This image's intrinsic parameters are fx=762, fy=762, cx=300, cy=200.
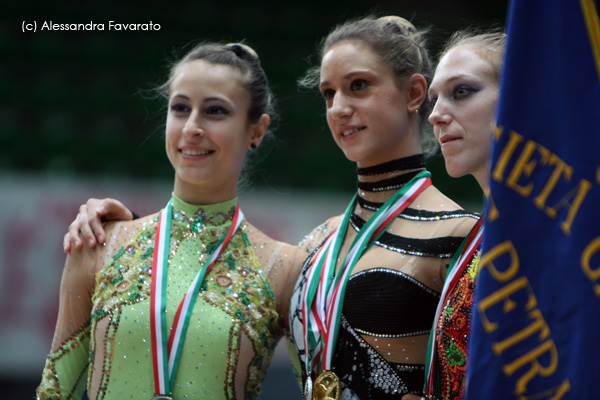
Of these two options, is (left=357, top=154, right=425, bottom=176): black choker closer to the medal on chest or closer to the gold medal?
the medal on chest

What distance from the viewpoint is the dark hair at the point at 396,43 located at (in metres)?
2.52

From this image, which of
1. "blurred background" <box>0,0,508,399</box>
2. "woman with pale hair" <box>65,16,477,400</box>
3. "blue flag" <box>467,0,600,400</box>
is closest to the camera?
"blue flag" <box>467,0,600,400</box>

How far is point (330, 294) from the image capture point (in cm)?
241

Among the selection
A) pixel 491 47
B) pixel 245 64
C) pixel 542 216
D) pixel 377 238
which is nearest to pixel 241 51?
pixel 245 64

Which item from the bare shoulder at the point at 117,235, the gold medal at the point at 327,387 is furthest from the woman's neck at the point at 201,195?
the gold medal at the point at 327,387

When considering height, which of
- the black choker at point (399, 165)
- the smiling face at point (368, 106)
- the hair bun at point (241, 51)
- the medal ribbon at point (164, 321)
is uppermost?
the hair bun at point (241, 51)

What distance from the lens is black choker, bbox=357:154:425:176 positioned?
253 cm

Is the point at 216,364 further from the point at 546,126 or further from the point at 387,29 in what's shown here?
the point at 546,126

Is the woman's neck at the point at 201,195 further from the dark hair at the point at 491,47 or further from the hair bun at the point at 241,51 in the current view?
the dark hair at the point at 491,47

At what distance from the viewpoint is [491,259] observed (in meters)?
1.43

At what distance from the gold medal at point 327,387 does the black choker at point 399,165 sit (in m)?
0.69

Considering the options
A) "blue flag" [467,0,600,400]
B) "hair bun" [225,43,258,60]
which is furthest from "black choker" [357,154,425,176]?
"blue flag" [467,0,600,400]

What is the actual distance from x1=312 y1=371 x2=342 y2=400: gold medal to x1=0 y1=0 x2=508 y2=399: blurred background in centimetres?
306

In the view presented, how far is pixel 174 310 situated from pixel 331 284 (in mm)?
529
